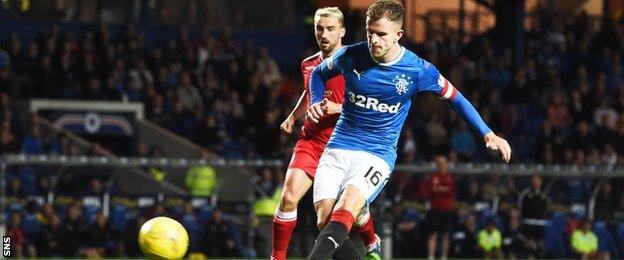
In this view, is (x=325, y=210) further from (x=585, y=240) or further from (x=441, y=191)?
(x=585, y=240)

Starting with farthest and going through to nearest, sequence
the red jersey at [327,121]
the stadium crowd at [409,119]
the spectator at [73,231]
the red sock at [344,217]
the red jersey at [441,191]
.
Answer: the red jersey at [441,191] < the stadium crowd at [409,119] < the spectator at [73,231] < the red jersey at [327,121] < the red sock at [344,217]

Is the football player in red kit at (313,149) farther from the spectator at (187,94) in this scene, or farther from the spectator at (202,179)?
the spectator at (187,94)

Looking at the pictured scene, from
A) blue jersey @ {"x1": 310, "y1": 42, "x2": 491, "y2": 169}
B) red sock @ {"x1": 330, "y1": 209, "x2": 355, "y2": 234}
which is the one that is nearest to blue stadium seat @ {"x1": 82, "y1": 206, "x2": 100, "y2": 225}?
blue jersey @ {"x1": 310, "y1": 42, "x2": 491, "y2": 169}

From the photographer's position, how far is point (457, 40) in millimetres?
29703

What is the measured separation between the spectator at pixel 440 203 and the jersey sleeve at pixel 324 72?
9.20m

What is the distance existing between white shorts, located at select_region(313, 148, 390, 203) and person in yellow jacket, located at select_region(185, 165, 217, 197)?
27.4ft

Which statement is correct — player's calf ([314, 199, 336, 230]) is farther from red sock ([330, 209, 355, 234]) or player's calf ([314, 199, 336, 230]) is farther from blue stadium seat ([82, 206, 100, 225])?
blue stadium seat ([82, 206, 100, 225])

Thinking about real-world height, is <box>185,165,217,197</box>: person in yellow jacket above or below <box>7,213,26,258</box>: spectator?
above

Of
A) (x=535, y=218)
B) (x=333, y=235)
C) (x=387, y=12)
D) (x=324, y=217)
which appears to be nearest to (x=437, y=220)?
(x=535, y=218)

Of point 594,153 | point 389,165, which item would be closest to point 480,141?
point 594,153

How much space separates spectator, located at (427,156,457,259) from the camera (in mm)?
19297

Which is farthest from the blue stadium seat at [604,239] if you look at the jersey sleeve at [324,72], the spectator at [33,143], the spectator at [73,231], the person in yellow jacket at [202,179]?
the jersey sleeve at [324,72]

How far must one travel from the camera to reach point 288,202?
426 inches

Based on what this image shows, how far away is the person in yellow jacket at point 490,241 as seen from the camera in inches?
773
